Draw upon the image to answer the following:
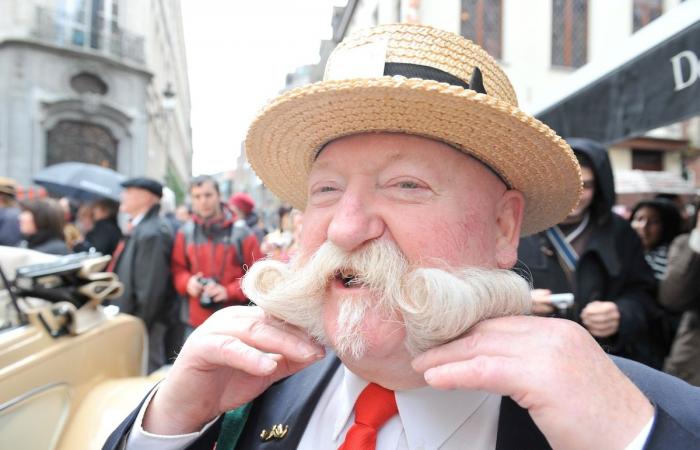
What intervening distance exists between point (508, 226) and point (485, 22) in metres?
10.8

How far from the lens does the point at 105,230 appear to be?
4.96m

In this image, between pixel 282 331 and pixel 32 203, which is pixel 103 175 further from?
pixel 282 331

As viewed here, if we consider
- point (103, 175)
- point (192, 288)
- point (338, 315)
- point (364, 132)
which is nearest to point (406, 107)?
point (364, 132)

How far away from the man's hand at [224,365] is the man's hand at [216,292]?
2.57 meters

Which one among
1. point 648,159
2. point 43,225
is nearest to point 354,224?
point 43,225

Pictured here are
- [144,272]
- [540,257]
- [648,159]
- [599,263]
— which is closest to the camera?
[599,263]

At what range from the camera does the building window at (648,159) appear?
13.1 m

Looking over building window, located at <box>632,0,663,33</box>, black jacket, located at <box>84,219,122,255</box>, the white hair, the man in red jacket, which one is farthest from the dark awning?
building window, located at <box>632,0,663,33</box>

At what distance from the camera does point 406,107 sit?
1.12 m

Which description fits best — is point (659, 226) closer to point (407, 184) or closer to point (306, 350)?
point (407, 184)

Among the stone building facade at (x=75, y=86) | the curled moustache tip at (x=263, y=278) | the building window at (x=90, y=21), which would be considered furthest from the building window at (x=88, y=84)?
the curled moustache tip at (x=263, y=278)

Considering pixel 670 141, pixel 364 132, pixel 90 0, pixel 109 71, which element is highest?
pixel 90 0

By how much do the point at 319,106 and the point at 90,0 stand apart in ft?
68.4

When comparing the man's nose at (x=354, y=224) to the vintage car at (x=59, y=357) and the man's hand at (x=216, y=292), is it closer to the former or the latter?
the vintage car at (x=59, y=357)
